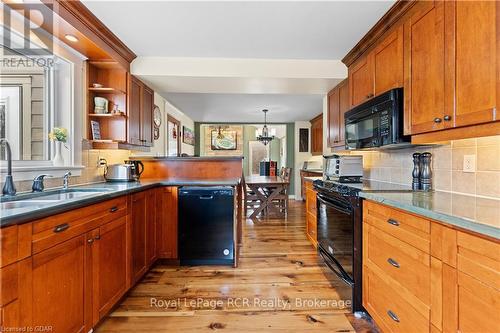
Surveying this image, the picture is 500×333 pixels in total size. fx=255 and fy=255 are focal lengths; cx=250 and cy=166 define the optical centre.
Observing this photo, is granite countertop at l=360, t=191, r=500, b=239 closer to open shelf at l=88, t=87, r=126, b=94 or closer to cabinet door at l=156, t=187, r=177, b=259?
cabinet door at l=156, t=187, r=177, b=259

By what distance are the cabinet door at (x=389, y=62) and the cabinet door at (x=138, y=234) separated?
2296 millimetres

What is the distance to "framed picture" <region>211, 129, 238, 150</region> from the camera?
9979 mm

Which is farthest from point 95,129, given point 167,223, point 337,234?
point 337,234

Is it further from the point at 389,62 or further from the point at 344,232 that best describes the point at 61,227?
the point at 389,62

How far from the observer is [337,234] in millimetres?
2191

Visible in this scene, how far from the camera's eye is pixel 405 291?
1.36 m

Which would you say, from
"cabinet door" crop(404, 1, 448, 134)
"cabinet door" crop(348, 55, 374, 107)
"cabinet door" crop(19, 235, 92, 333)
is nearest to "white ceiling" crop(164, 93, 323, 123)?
"cabinet door" crop(348, 55, 374, 107)

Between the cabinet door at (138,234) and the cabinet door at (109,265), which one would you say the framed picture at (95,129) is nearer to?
the cabinet door at (138,234)

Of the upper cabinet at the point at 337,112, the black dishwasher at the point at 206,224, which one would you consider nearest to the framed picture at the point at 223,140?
the upper cabinet at the point at 337,112

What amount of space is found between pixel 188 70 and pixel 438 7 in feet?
7.42

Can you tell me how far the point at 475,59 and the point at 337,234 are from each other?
1496 millimetres

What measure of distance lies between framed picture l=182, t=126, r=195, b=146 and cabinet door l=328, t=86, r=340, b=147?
391 centimetres

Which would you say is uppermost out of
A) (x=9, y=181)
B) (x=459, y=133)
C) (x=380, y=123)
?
(x=380, y=123)

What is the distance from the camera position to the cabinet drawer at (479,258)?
34.5 inches
